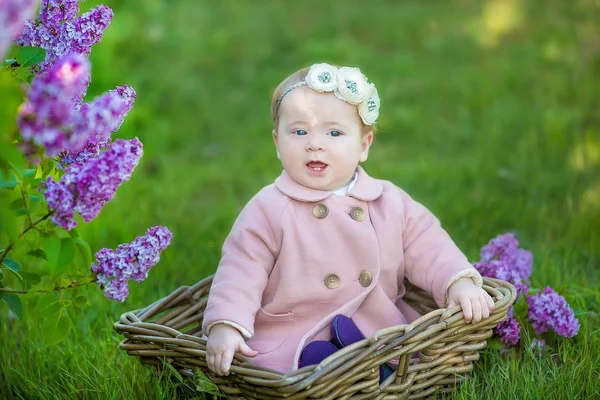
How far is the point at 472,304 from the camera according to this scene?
2391 millimetres

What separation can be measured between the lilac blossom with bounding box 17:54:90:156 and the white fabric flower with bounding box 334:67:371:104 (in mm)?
998

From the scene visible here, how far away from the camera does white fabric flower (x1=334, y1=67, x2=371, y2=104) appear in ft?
8.54

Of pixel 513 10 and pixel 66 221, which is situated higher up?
pixel 513 10

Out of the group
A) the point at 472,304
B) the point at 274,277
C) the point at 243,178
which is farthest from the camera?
the point at 243,178

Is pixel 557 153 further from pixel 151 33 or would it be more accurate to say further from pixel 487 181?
pixel 151 33

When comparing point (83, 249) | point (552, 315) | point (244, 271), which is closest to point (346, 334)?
point (244, 271)

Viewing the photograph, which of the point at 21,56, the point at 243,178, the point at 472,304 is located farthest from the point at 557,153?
the point at 21,56

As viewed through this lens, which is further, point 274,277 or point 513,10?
point 513,10

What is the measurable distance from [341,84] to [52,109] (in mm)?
1077

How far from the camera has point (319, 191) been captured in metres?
→ 2.68

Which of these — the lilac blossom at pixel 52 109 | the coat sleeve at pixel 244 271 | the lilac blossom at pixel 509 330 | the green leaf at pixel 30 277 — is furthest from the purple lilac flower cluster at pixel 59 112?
the lilac blossom at pixel 509 330

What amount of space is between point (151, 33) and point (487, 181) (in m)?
3.08

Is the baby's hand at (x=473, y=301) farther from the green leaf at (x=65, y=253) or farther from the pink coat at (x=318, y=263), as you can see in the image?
the green leaf at (x=65, y=253)

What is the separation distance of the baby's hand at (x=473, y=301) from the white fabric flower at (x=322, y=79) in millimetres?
708
